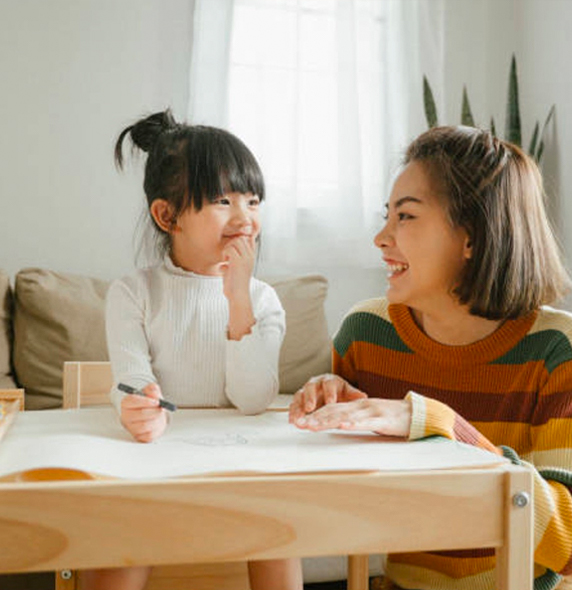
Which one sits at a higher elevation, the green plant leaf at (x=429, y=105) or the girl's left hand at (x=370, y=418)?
the green plant leaf at (x=429, y=105)

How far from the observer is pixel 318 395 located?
856 mm

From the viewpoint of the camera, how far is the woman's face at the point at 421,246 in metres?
0.97

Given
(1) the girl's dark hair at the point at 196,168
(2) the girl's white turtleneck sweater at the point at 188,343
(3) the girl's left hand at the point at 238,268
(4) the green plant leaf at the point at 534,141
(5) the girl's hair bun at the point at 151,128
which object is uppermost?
(4) the green plant leaf at the point at 534,141

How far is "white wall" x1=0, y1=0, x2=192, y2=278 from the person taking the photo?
8.23 feet

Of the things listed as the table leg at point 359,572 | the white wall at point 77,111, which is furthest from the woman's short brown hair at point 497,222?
the white wall at point 77,111

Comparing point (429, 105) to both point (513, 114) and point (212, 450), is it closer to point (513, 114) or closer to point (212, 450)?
point (513, 114)

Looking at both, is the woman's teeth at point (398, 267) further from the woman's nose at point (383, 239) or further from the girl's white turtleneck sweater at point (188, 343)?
the girl's white turtleneck sweater at point (188, 343)

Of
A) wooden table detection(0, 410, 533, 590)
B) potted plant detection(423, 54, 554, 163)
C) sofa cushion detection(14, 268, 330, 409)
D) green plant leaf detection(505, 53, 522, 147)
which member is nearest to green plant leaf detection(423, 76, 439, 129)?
potted plant detection(423, 54, 554, 163)

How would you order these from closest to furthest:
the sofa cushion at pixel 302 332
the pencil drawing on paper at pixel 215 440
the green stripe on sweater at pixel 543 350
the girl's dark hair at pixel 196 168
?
the pencil drawing on paper at pixel 215 440, the green stripe on sweater at pixel 543 350, the girl's dark hair at pixel 196 168, the sofa cushion at pixel 302 332

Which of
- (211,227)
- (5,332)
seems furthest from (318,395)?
(5,332)

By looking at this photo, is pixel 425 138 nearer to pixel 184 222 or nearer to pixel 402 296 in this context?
pixel 402 296

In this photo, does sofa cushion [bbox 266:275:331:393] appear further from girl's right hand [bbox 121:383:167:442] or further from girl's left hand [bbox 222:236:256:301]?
girl's right hand [bbox 121:383:167:442]

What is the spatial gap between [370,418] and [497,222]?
1.28ft

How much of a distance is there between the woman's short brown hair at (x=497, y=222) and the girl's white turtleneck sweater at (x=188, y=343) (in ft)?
0.91
